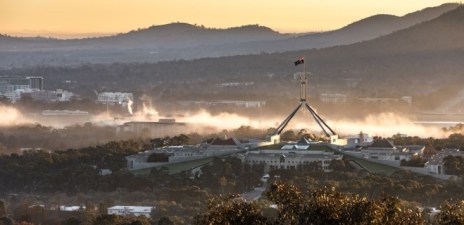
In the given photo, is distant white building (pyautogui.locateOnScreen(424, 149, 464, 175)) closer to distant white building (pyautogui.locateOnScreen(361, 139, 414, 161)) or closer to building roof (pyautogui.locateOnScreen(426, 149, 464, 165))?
building roof (pyautogui.locateOnScreen(426, 149, 464, 165))

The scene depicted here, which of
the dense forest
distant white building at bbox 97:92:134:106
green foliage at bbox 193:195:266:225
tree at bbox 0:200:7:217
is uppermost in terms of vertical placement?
distant white building at bbox 97:92:134:106

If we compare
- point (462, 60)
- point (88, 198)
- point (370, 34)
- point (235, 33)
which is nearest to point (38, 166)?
point (88, 198)

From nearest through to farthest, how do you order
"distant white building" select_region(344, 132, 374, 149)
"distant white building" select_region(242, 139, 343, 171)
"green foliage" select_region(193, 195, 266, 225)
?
"green foliage" select_region(193, 195, 266, 225) < "distant white building" select_region(242, 139, 343, 171) < "distant white building" select_region(344, 132, 374, 149)

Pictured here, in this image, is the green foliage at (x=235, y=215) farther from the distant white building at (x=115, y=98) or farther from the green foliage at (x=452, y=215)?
the distant white building at (x=115, y=98)

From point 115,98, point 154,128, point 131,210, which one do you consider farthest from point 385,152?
point 115,98

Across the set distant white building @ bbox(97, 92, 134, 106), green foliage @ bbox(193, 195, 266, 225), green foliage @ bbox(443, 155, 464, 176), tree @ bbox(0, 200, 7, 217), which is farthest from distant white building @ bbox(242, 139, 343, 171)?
distant white building @ bbox(97, 92, 134, 106)

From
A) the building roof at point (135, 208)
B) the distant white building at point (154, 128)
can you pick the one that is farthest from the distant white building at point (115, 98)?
the building roof at point (135, 208)
